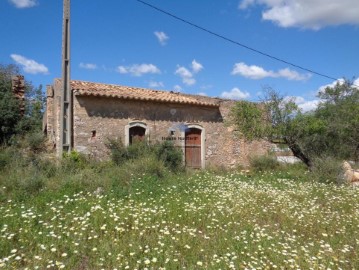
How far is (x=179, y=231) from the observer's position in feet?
16.2

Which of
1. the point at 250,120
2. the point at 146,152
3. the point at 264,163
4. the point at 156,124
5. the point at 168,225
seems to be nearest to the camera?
the point at 168,225

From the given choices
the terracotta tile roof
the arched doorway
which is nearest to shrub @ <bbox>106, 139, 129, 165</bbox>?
the arched doorway

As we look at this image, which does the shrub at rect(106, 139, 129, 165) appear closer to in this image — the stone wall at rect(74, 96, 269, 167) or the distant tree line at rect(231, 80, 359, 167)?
the stone wall at rect(74, 96, 269, 167)

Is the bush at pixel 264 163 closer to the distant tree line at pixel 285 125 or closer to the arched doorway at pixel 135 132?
the distant tree line at pixel 285 125

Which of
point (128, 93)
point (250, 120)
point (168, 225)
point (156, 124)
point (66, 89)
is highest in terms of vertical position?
point (128, 93)

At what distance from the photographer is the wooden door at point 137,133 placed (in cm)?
1285

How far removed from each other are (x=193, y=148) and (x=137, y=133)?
9.26 ft

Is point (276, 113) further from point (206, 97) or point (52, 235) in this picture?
point (52, 235)

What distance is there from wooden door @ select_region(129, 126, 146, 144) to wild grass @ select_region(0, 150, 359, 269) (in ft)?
12.5

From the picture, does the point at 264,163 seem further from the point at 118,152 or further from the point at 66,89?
the point at 66,89

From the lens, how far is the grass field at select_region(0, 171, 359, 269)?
4121 millimetres

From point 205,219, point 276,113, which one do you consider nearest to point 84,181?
point 205,219

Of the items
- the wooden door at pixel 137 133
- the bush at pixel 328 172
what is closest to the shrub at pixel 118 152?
the wooden door at pixel 137 133

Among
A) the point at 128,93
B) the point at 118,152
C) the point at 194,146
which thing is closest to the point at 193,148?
the point at 194,146
